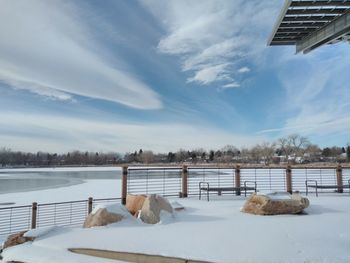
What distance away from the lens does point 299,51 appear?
12.4m

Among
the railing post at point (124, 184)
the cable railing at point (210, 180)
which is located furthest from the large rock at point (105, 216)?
the cable railing at point (210, 180)

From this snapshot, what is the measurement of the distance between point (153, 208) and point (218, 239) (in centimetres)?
174

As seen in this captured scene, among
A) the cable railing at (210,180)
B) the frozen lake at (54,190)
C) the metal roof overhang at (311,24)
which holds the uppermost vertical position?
the metal roof overhang at (311,24)

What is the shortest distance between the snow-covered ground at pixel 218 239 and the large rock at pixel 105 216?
0.15 metres

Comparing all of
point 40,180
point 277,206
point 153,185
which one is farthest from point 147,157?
point 277,206

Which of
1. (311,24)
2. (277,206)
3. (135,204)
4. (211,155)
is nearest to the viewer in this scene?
(277,206)

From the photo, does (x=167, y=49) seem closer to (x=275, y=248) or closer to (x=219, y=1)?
(x=219, y=1)

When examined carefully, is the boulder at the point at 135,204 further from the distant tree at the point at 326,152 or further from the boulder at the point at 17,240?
the distant tree at the point at 326,152

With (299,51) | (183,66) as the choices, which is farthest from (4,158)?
(299,51)

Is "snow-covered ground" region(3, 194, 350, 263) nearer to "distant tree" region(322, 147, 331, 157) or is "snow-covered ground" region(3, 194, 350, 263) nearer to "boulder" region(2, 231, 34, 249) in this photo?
"boulder" region(2, 231, 34, 249)

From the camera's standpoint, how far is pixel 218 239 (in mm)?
4215

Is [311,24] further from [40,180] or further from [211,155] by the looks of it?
[211,155]

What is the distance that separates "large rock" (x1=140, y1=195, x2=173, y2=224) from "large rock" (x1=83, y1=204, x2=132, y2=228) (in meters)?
0.35

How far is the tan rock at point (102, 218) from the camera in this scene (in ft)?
17.5
